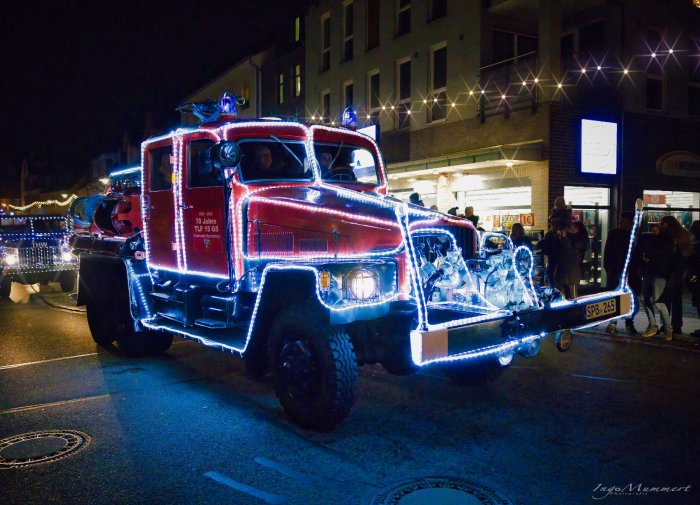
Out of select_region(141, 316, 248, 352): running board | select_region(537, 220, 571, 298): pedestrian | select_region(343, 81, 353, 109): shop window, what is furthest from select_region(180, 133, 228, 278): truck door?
select_region(343, 81, 353, 109): shop window

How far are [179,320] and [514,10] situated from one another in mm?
12530

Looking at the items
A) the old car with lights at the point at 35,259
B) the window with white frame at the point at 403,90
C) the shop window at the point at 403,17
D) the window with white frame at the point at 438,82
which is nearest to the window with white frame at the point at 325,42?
the shop window at the point at 403,17

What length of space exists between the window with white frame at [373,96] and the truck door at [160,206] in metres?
13.5

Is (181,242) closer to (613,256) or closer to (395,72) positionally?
(613,256)

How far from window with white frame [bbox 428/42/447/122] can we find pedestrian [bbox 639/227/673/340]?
8.96 meters

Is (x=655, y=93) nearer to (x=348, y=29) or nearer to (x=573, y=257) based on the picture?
(x=573, y=257)

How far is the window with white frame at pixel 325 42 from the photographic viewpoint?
23.0 m

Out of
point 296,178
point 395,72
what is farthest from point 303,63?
point 296,178

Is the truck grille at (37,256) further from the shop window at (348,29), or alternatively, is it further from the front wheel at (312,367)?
the front wheel at (312,367)

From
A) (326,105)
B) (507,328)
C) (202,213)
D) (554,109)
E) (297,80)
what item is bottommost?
(507,328)

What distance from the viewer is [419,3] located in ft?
58.6

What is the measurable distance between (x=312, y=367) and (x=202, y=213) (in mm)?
2247

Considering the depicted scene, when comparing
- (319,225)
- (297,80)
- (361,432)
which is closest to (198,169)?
(319,225)

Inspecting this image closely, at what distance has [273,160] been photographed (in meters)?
6.35
